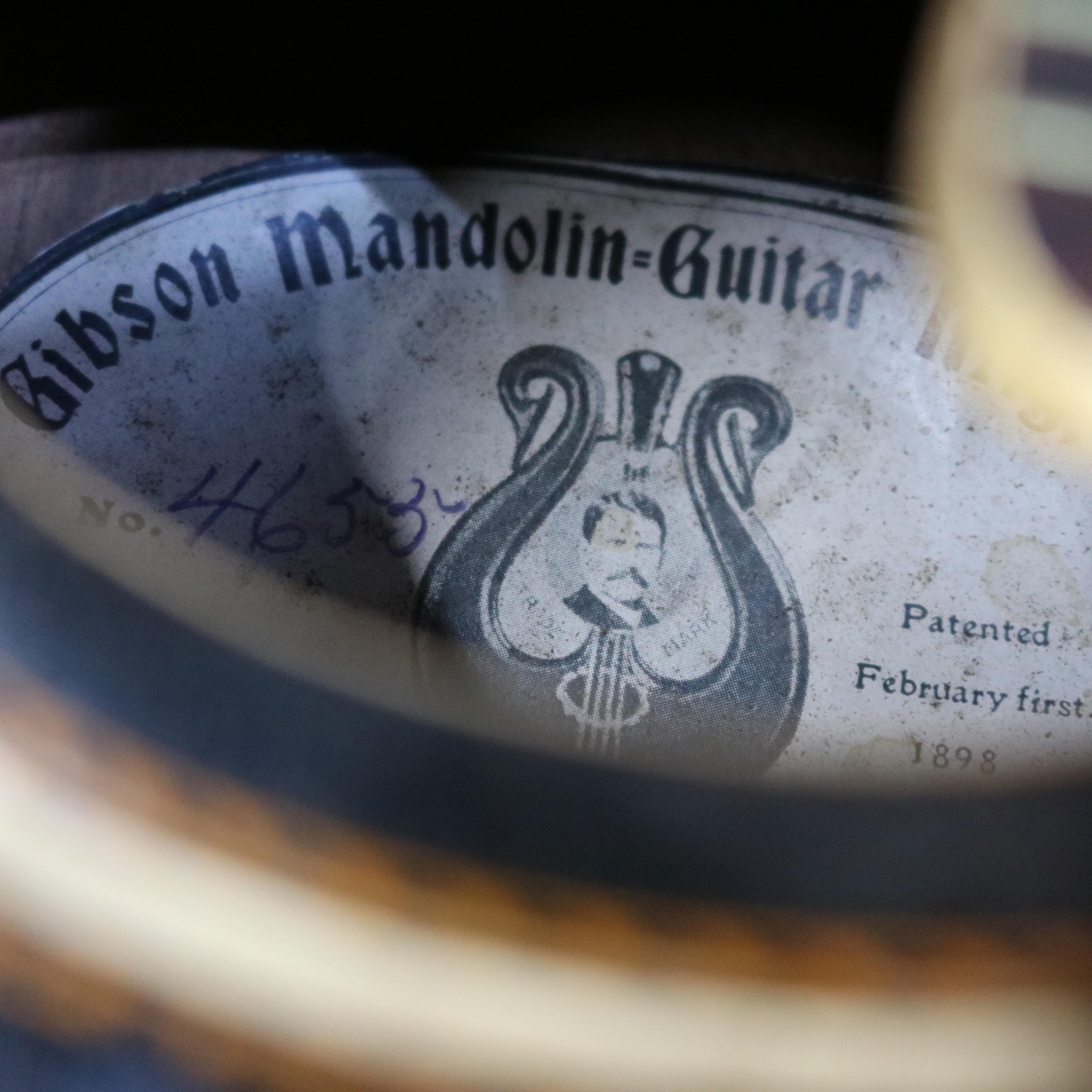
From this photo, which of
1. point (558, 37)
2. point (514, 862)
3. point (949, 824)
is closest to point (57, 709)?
point (514, 862)

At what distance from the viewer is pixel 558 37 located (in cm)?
58

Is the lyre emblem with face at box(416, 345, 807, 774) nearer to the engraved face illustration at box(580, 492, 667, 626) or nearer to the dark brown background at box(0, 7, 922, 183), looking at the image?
the engraved face illustration at box(580, 492, 667, 626)

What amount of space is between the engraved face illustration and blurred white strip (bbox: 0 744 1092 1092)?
0.26m

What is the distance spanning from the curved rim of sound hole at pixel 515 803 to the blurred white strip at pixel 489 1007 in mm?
33

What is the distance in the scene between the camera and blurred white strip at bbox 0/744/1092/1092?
0.32 m

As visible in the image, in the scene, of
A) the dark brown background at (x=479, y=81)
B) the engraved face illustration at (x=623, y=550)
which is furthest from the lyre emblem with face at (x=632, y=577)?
the dark brown background at (x=479, y=81)

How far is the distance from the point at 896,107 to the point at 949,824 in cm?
38

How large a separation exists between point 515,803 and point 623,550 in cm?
21

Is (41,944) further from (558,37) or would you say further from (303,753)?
(558,37)

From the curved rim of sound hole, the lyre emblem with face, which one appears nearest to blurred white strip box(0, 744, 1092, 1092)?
the curved rim of sound hole

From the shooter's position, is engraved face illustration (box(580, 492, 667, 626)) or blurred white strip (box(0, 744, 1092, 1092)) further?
engraved face illustration (box(580, 492, 667, 626))

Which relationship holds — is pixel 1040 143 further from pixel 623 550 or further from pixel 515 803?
pixel 515 803

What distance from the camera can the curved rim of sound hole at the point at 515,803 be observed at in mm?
360

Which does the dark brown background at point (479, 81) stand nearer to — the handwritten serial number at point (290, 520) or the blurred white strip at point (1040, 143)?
the blurred white strip at point (1040, 143)
